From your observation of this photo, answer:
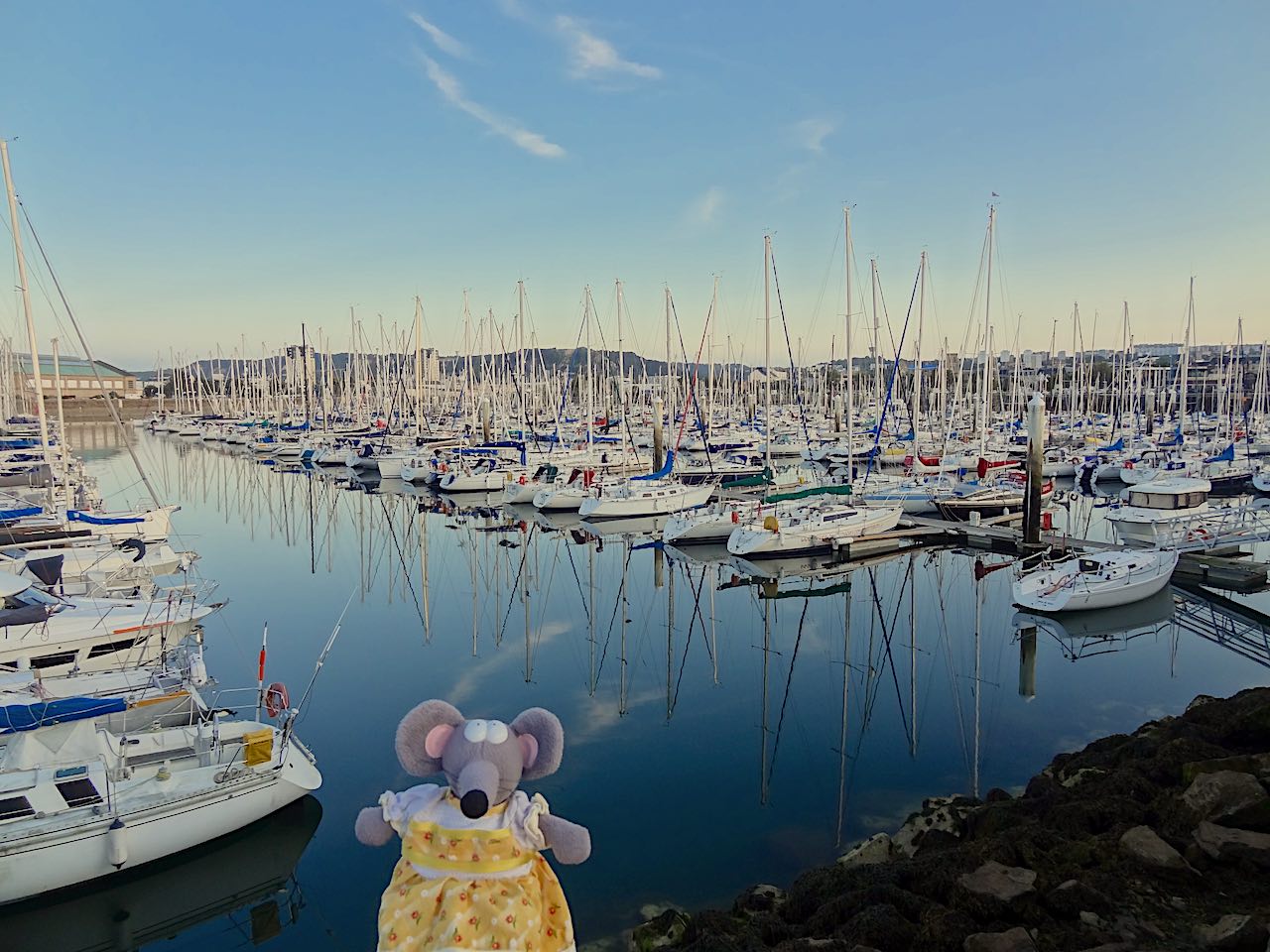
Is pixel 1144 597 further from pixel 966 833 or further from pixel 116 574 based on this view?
pixel 116 574

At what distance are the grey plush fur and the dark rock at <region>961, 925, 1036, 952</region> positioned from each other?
139 inches

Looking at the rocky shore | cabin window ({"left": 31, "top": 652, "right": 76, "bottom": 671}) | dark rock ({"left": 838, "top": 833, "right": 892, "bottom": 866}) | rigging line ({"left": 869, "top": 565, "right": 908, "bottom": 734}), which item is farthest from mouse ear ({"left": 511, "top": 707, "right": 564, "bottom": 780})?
cabin window ({"left": 31, "top": 652, "right": 76, "bottom": 671})

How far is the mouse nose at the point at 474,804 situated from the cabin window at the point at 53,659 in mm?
13538

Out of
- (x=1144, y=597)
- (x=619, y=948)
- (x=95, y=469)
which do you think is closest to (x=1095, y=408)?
(x=1144, y=597)

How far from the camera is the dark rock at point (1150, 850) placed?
23.2ft

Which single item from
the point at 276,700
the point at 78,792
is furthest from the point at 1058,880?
the point at 78,792

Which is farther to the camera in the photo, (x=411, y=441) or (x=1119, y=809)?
(x=411, y=441)

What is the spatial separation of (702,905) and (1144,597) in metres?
15.7

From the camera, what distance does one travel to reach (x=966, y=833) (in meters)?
9.09

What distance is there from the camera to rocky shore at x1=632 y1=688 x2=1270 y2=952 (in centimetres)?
630

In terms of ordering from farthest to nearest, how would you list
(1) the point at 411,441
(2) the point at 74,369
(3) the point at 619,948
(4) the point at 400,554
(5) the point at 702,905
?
(2) the point at 74,369, (1) the point at 411,441, (4) the point at 400,554, (5) the point at 702,905, (3) the point at 619,948

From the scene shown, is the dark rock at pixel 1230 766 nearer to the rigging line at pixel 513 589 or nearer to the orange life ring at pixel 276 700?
the orange life ring at pixel 276 700

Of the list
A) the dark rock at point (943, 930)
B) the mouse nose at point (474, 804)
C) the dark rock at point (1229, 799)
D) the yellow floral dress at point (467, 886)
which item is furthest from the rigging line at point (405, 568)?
the mouse nose at point (474, 804)

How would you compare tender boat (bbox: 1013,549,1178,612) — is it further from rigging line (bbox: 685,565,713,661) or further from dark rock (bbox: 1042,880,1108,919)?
dark rock (bbox: 1042,880,1108,919)
